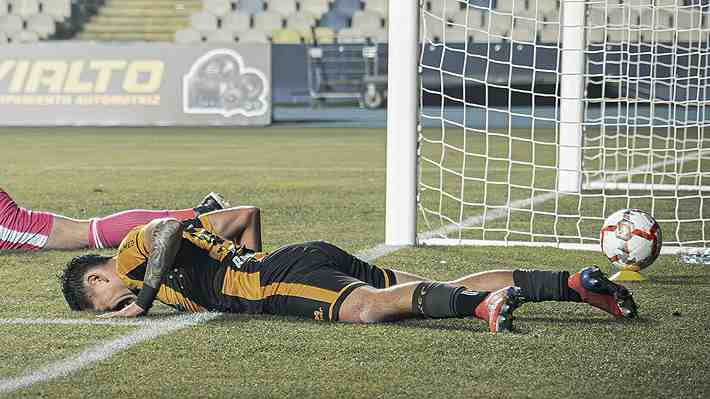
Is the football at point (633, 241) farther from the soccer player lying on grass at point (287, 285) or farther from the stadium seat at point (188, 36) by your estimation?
the stadium seat at point (188, 36)

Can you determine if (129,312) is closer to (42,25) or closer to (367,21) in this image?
(367,21)

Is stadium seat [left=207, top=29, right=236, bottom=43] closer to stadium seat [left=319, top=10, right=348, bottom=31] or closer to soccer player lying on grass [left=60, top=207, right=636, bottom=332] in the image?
stadium seat [left=319, top=10, right=348, bottom=31]

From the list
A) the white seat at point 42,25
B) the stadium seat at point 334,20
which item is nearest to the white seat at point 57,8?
the white seat at point 42,25

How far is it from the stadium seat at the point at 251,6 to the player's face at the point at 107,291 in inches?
1121

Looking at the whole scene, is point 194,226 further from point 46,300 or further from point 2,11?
point 2,11

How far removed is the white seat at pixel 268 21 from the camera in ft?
105

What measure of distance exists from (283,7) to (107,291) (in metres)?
28.1

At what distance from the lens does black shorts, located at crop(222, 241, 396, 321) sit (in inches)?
197

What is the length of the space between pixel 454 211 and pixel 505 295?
17.3 feet

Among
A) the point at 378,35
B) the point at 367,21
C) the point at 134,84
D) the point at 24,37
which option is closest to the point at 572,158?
the point at 134,84

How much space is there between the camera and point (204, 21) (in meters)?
32.6

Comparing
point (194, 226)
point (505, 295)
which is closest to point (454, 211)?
point (194, 226)

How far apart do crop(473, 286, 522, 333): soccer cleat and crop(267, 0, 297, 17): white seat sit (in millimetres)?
28170

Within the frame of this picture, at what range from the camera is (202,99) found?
2359 cm
